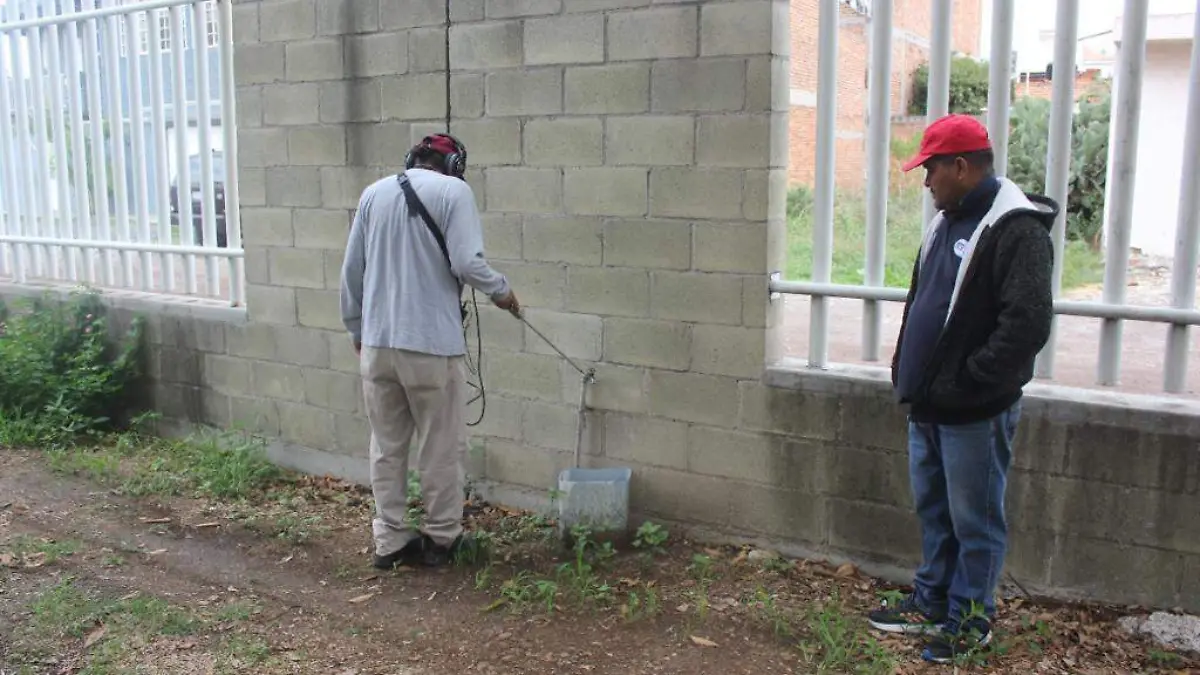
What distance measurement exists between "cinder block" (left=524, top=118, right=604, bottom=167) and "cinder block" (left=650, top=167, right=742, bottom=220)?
36 centimetres

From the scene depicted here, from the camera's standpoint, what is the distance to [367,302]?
4480 millimetres

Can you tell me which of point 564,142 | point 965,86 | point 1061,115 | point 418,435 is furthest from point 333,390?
point 965,86

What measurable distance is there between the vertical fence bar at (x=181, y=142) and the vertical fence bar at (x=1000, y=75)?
504cm

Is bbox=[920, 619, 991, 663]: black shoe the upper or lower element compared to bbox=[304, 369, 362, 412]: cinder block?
lower

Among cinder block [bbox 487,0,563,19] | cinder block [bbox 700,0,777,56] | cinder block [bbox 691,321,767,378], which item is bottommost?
cinder block [bbox 691,321,767,378]

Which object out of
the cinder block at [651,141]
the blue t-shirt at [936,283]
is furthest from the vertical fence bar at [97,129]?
the blue t-shirt at [936,283]

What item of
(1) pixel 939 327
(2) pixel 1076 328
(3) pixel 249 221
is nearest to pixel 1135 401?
(1) pixel 939 327

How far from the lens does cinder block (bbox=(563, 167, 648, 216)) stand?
4.72m

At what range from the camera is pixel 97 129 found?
713cm

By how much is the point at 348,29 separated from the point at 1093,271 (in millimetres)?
4464

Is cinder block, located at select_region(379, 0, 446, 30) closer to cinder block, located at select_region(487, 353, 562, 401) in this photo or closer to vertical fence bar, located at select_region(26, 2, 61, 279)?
cinder block, located at select_region(487, 353, 562, 401)

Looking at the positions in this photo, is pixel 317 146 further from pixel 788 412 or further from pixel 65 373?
pixel 788 412

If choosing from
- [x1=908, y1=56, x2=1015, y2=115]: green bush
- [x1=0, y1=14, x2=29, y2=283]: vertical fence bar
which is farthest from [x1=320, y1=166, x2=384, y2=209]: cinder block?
[x1=0, y1=14, x2=29, y2=283]: vertical fence bar

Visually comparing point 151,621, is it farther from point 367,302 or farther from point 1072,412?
point 1072,412
